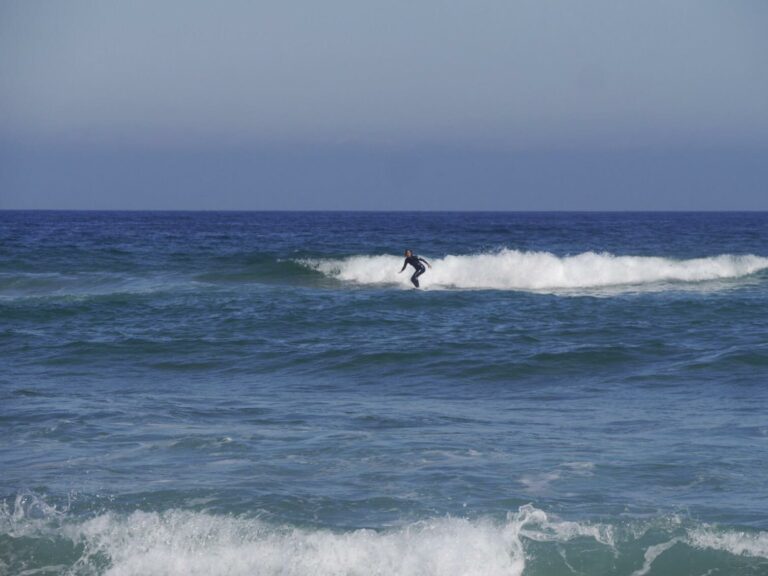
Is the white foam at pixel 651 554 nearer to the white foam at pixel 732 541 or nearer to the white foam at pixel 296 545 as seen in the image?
the white foam at pixel 732 541

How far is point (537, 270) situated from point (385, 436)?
76.6ft

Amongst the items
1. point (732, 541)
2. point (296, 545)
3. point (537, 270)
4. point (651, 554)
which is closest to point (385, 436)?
point (296, 545)

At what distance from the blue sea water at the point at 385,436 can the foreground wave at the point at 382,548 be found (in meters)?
0.02

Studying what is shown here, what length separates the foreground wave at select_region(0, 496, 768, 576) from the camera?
27.8 feet

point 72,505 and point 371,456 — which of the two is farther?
point 371,456

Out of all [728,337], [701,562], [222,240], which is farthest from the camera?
[222,240]

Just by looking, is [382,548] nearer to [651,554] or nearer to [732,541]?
[651,554]

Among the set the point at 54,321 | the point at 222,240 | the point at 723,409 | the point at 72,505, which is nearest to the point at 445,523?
the point at 72,505

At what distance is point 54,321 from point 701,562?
57.4ft

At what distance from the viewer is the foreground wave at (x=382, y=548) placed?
8469mm

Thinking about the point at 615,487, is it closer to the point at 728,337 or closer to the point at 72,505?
the point at 72,505

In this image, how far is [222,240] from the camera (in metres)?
54.8

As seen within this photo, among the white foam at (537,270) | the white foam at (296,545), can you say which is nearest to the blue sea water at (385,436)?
the white foam at (296,545)

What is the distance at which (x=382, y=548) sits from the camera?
8562 mm
